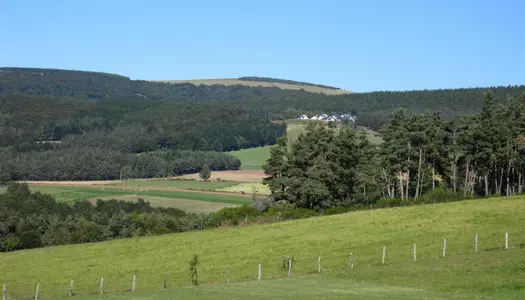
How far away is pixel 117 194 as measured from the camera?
158875mm

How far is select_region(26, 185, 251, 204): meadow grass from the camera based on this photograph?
146m

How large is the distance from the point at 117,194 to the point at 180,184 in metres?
25.1

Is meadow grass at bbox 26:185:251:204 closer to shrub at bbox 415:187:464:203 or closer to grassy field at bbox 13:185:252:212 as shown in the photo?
grassy field at bbox 13:185:252:212

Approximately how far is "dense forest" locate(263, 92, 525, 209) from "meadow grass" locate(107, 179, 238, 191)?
59.0 meters

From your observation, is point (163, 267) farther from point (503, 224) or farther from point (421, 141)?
point (421, 141)

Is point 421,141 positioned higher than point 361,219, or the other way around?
point 421,141

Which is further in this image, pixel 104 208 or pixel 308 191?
pixel 104 208

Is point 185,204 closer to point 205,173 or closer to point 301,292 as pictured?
point 205,173

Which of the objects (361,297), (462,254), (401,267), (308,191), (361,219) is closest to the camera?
(361,297)

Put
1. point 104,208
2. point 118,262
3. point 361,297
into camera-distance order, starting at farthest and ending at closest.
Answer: point 104,208, point 118,262, point 361,297

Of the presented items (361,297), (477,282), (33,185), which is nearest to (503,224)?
(477,282)

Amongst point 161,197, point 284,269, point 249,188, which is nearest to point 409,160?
point 284,269

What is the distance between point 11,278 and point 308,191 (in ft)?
164

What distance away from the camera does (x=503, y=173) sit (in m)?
111
